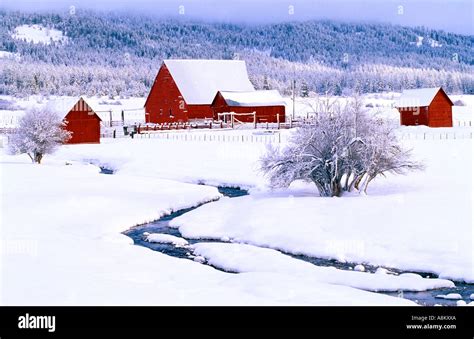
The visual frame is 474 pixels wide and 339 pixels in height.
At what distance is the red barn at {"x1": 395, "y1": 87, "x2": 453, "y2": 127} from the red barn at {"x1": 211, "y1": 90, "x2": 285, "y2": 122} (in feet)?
37.3

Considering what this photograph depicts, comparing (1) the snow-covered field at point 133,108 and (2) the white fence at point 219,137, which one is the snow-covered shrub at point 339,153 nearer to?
(2) the white fence at point 219,137

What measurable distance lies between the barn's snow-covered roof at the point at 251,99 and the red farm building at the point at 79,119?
1660 cm

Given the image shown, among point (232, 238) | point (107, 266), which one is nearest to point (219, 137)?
point (232, 238)

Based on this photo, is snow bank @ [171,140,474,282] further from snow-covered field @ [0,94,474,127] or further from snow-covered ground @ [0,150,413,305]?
snow-covered field @ [0,94,474,127]

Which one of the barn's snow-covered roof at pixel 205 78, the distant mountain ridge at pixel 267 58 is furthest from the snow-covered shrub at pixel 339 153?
the distant mountain ridge at pixel 267 58

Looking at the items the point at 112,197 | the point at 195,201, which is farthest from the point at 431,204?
the point at 112,197

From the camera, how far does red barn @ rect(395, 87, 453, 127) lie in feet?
200

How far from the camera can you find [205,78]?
73375mm

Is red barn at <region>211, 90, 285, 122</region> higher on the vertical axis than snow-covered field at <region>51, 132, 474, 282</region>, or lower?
higher

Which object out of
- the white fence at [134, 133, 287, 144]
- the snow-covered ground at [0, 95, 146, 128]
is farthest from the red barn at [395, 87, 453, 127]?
the snow-covered ground at [0, 95, 146, 128]

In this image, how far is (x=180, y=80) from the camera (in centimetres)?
7100

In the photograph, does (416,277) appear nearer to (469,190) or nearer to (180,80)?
(469,190)

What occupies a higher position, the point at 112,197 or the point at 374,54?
the point at 374,54

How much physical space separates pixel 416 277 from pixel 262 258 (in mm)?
3447
